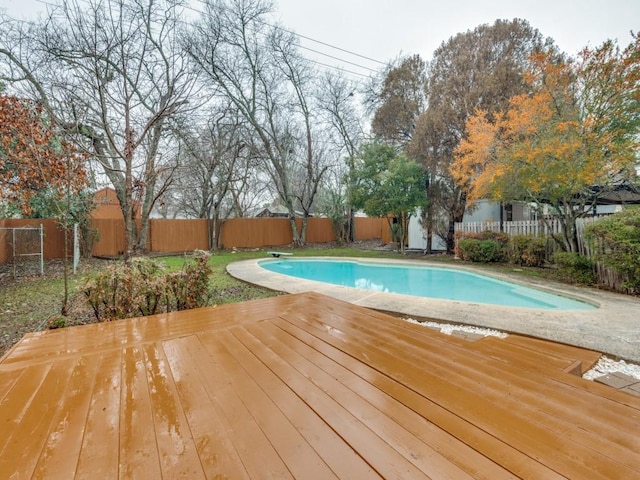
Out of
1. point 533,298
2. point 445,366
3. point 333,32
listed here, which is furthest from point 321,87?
point 445,366

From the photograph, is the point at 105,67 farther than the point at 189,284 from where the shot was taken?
Yes

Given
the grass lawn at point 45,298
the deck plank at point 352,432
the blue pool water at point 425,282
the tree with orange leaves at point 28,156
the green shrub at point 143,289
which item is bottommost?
the blue pool water at point 425,282

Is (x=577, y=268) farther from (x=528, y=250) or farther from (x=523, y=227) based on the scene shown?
(x=523, y=227)

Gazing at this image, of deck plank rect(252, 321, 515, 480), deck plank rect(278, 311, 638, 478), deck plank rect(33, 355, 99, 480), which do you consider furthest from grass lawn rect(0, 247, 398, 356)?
deck plank rect(278, 311, 638, 478)

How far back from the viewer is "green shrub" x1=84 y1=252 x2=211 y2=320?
3236 mm

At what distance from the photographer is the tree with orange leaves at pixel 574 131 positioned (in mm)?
5836

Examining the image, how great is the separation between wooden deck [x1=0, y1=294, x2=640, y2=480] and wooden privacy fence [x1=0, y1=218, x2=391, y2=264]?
6680mm

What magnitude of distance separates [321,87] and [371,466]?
52.9 ft

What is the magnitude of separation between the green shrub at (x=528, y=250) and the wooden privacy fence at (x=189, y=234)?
858 centimetres

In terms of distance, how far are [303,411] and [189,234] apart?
1358cm

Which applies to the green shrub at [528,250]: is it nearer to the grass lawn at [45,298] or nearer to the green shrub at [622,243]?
the green shrub at [622,243]

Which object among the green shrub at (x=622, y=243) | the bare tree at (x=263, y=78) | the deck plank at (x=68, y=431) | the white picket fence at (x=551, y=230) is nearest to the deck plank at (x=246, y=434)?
the deck plank at (x=68, y=431)

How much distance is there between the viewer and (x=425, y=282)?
7762mm

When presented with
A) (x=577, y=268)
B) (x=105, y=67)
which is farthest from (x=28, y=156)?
(x=577, y=268)
